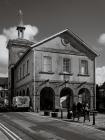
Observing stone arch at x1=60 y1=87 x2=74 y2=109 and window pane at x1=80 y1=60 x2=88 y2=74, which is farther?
window pane at x1=80 y1=60 x2=88 y2=74

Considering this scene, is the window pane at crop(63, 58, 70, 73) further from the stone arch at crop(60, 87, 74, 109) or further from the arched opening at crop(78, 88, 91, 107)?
the arched opening at crop(78, 88, 91, 107)

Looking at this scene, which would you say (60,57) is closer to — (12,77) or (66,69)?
(66,69)

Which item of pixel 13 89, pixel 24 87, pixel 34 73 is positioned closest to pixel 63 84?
pixel 34 73

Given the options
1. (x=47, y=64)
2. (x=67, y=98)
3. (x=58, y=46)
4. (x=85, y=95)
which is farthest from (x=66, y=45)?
(x=67, y=98)

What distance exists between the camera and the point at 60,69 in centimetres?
3503

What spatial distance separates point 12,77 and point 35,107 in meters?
21.7

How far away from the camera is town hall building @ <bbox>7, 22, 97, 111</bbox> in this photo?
3356 cm

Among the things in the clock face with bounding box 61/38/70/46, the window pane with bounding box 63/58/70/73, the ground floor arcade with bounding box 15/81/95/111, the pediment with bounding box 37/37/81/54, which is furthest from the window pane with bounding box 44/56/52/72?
the clock face with bounding box 61/38/70/46

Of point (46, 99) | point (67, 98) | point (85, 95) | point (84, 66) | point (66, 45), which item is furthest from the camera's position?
point (46, 99)

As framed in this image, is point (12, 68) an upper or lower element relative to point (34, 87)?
upper

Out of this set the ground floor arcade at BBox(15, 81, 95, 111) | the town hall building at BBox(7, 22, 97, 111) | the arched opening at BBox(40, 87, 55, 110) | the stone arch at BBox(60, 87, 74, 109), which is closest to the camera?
the ground floor arcade at BBox(15, 81, 95, 111)

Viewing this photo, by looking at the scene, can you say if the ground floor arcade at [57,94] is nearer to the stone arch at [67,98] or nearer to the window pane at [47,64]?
the stone arch at [67,98]

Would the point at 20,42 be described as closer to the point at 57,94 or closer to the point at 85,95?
the point at 85,95

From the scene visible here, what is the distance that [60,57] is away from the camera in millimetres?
35188
